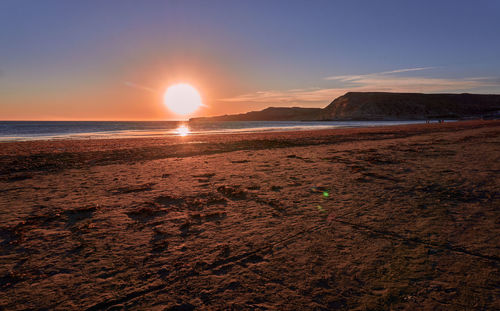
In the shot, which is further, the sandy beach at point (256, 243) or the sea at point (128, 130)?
the sea at point (128, 130)

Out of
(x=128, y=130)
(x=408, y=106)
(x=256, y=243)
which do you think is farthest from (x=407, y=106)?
(x=256, y=243)

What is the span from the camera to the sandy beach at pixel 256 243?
2.22m

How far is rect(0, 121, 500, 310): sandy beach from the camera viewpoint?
2223 millimetres

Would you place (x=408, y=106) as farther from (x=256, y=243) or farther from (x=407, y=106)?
(x=256, y=243)

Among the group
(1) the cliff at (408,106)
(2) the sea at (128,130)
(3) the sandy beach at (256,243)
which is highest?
(1) the cliff at (408,106)

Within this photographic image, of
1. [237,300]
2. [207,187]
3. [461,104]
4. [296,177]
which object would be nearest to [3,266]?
[237,300]

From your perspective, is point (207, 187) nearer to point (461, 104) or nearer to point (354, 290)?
point (354, 290)

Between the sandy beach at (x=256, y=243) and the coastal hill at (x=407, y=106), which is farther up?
the coastal hill at (x=407, y=106)

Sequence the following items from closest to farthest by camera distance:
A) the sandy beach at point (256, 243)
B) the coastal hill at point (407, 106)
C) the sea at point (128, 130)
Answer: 1. the sandy beach at point (256, 243)
2. the sea at point (128, 130)
3. the coastal hill at point (407, 106)

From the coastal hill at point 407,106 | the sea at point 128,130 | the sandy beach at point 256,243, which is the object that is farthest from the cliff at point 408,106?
the sandy beach at point 256,243

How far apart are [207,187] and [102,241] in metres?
2.77

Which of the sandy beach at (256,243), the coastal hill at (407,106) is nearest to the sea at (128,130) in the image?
the sandy beach at (256,243)

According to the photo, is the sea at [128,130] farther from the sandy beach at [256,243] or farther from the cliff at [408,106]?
the cliff at [408,106]

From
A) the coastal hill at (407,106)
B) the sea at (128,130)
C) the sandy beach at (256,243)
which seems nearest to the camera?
the sandy beach at (256,243)
